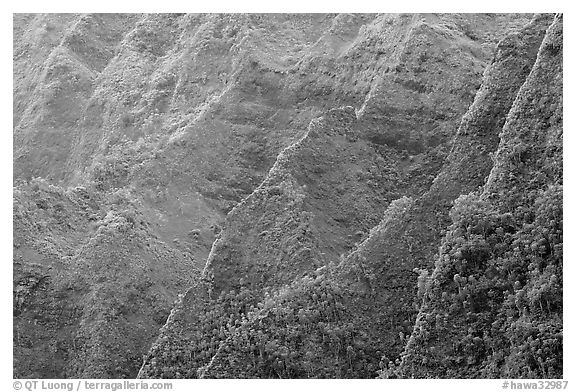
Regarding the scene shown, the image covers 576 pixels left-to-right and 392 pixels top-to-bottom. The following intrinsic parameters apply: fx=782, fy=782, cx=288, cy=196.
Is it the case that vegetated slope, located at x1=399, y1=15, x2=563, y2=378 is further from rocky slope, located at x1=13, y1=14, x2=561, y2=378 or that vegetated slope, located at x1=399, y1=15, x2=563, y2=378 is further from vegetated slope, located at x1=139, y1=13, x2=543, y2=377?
vegetated slope, located at x1=139, y1=13, x2=543, y2=377

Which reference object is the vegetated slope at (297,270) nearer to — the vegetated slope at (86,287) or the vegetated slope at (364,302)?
the vegetated slope at (364,302)

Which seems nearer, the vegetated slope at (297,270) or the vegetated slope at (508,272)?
the vegetated slope at (508,272)

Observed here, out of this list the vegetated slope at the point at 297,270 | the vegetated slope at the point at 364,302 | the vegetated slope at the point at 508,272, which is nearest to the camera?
the vegetated slope at the point at 508,272

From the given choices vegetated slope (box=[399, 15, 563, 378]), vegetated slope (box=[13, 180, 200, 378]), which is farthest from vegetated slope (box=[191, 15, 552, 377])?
vegetated slope (box=[13, 180, 200, 378])

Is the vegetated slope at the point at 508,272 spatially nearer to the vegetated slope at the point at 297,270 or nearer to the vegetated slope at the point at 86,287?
the vegetated slope at the point at 297,270

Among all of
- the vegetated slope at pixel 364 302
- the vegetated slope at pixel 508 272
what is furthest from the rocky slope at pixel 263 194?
the vegetated slope at pixel 508 272

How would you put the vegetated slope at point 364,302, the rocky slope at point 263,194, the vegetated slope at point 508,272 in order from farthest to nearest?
the rocky slope at point 263,194, the vegetated slope at point 364,302, the vegetated slope at point 508,272

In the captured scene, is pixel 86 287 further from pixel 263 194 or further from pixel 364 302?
pixel 364 302
